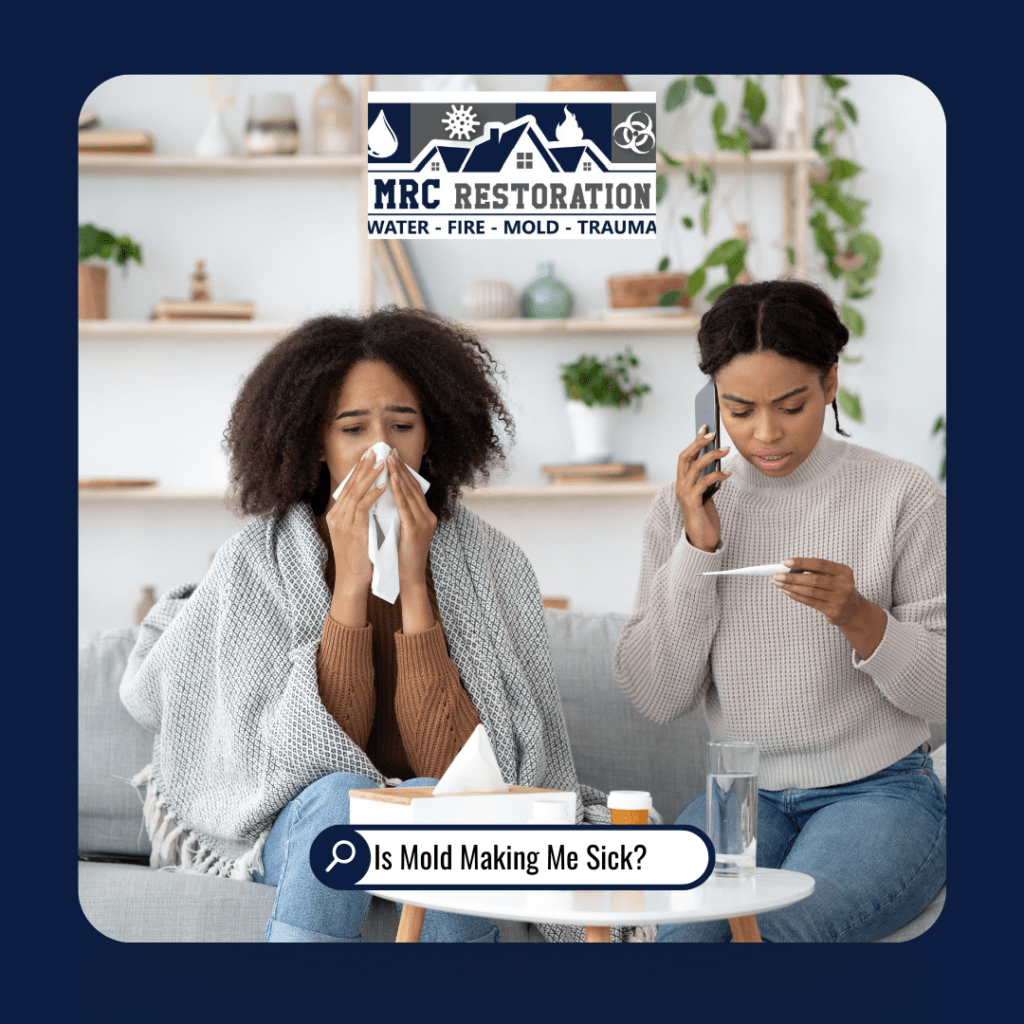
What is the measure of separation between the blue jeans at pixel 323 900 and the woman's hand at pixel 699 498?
375 mm

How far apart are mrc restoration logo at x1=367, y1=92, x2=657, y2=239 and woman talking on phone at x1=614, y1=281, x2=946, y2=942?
178mm

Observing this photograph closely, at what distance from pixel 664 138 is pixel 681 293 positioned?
165 mm

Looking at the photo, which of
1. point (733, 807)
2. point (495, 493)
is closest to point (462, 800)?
point (733, 807)

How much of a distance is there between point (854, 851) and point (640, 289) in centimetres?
63

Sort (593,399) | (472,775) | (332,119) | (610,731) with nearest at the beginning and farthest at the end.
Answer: (472,775)
(332,119)
(593,399)
(610,731)

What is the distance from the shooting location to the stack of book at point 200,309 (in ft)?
4.84

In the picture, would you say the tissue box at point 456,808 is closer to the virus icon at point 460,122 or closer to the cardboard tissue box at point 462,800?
the cardboard tissue box at point 462,800

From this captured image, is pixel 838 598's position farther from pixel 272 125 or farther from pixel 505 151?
pixel 272 125

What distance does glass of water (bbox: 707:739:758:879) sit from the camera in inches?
48.9

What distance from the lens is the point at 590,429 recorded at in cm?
148

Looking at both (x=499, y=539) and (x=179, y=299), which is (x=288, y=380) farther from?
(x=499, y=539)

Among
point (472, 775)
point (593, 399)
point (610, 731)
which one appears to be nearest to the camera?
point (472, 775)

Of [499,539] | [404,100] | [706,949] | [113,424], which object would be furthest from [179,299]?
[706,949]

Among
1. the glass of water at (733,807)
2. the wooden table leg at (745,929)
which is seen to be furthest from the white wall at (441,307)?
the wooden table leg at (745,929)
